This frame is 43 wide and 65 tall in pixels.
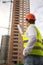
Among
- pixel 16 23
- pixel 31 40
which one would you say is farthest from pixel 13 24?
pixel 31 40

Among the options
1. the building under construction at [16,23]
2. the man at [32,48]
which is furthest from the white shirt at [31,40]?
the building under construction at [16,23]

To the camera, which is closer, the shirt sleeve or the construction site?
the shirt sleeve

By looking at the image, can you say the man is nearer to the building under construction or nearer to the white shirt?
the white shirt

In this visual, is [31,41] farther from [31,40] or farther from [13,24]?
[13,24]

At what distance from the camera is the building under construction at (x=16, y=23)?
26.9ft

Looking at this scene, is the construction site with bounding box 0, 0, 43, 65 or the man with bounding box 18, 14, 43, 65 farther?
the construction site with bounding box 0, 0, 43, 65

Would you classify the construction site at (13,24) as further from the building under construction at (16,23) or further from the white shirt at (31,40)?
the white shirt at (31,40)

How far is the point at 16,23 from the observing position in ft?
30.0

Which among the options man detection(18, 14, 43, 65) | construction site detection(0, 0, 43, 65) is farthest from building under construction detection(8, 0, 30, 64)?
man detection(18, 14, 43, 65)

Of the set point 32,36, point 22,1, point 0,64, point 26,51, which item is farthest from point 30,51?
point 22,1

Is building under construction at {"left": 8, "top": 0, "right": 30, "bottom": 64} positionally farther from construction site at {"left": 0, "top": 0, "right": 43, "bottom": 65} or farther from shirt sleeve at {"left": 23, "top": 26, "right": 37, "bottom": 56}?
shirt sleeve at {"left": 23, "top": 26, "right": 37, "bottom": 56}

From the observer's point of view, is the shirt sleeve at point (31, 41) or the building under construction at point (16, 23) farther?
the building under construction at point (16, 23)

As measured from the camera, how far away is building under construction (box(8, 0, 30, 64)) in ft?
26.9

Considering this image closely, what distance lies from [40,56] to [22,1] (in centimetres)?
802
